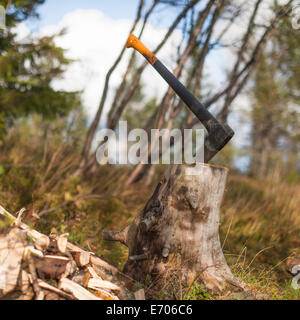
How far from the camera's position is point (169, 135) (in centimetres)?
584

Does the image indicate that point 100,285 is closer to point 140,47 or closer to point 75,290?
point 75,290

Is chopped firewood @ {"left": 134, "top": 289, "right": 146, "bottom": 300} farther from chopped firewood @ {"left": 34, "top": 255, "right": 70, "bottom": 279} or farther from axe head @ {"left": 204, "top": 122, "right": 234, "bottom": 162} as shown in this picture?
axe head @ {"left": 204, "top": 122, "right": 234, "bottom": 162}

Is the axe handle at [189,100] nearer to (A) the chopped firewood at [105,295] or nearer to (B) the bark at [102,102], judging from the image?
(A) the chopped firewood at [105,295]

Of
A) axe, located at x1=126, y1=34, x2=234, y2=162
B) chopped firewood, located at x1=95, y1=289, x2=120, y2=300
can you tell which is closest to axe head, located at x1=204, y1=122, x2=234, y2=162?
axe, located at x1=126, y1=34, x2=234, y2=162

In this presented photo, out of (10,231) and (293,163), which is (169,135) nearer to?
(10,231)

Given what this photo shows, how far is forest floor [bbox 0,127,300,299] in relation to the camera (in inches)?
127

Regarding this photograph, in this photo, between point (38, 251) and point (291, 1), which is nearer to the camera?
point (38, 251)

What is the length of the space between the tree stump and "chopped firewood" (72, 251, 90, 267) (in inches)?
14.4

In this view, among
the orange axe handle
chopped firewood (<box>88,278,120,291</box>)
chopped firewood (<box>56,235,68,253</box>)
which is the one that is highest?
the orange axe handle

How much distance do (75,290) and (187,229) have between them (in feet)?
3.10

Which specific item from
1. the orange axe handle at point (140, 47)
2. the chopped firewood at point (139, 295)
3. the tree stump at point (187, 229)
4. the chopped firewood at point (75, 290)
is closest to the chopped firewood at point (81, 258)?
the chopped firewood at point (75, 290)

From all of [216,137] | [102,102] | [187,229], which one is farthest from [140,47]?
[102,102]
